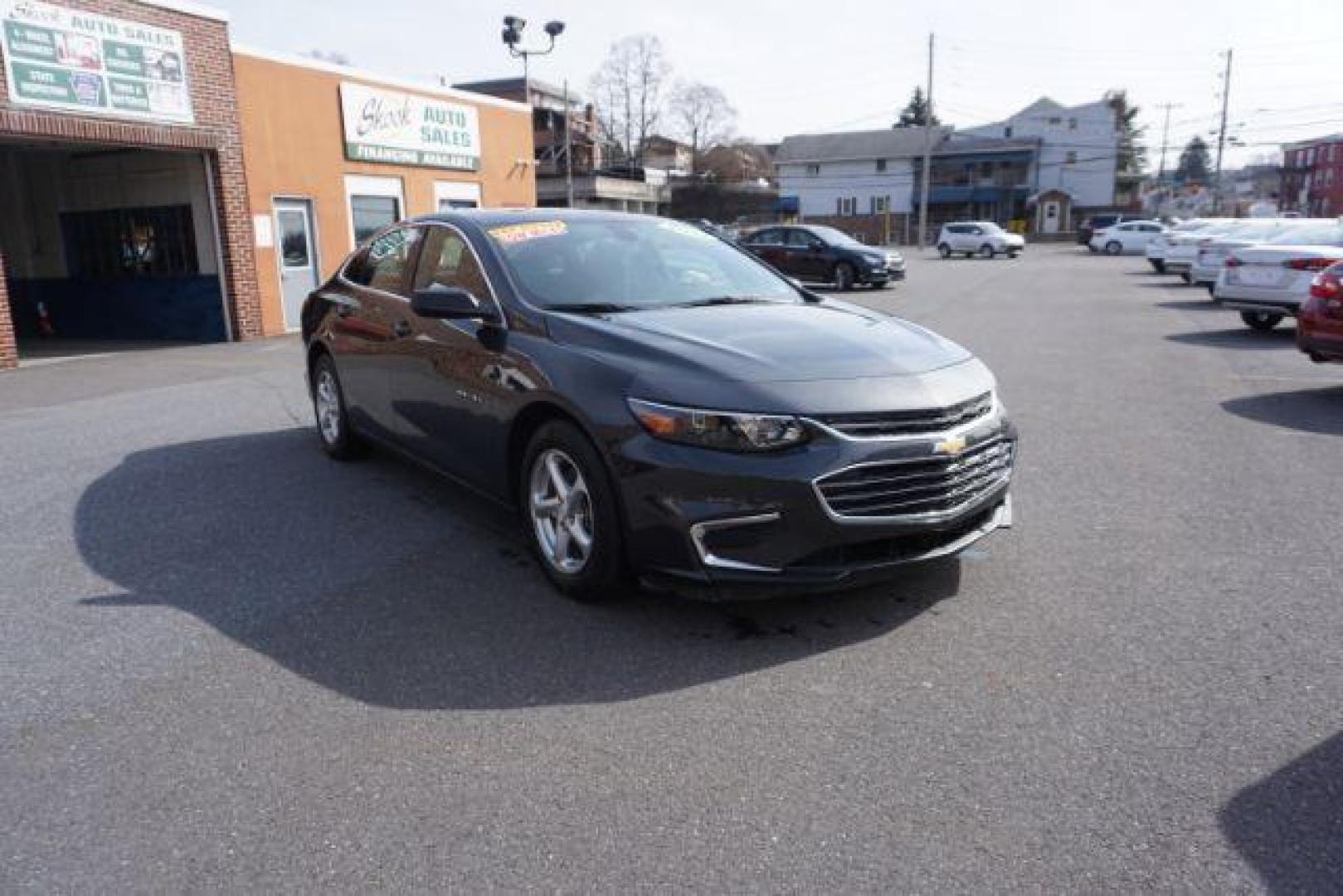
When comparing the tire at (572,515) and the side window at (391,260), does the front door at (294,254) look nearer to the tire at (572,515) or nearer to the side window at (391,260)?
the side window at (391,260)

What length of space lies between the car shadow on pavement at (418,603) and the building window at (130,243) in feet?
37.2

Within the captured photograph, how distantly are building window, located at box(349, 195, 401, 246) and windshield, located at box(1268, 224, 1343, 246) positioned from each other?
15.1 meters

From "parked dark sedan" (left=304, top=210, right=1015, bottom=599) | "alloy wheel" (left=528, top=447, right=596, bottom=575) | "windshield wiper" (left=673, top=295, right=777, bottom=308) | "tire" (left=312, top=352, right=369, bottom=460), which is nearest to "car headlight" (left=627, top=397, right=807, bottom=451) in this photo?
"parked dark sedan" (left=304, top=210, right=1015, bottom=599)

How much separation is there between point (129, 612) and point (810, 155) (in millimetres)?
77974

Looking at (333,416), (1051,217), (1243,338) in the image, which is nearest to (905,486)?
(333,416)

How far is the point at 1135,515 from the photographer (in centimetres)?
528

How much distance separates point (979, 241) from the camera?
43.0 meters

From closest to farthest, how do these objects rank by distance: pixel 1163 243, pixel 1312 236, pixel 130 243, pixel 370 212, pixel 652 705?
pixel 652 705 < pixel 1312 236 < pixel 130 243 < pixel 370 212 < pixel 1163 243

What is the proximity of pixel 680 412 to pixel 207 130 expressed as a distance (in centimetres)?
1390

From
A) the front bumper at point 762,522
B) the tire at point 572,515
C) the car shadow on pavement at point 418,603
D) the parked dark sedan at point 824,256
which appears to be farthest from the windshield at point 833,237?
the front bumper at point 762,522

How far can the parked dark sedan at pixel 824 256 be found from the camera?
74.7 ft

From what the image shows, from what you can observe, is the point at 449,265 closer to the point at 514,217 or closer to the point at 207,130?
the point at 514,217

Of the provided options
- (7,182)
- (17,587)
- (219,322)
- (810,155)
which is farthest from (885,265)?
(810,155)

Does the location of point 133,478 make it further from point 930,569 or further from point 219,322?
point 219,322
